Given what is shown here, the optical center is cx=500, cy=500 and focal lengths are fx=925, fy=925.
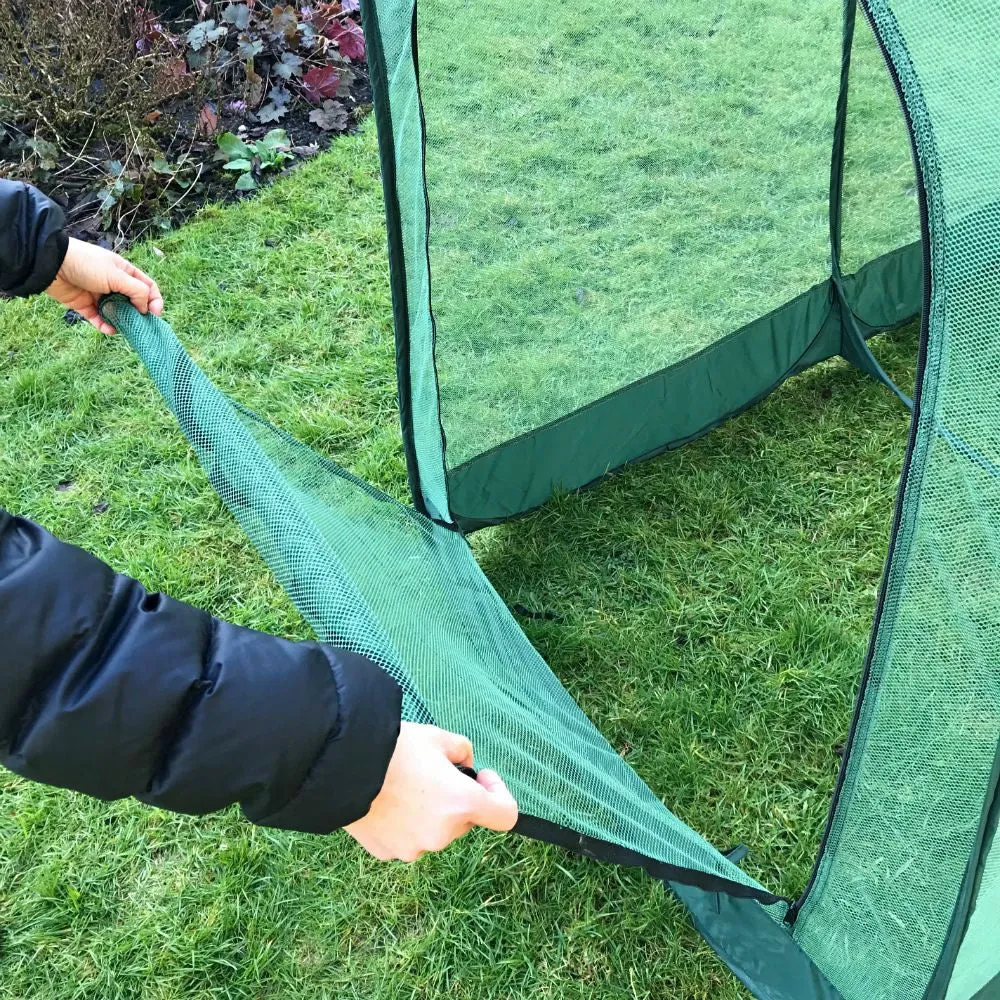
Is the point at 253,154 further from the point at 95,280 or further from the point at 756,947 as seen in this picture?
the point at 756,947

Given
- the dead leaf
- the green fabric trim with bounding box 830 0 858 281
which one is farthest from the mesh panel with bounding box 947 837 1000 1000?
the dead leaf

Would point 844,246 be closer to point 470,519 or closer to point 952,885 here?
point 470,519

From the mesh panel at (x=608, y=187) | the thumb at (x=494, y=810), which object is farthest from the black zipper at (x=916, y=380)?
the mesh panel at (x=608, y=187)

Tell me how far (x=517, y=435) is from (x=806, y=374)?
91 cm

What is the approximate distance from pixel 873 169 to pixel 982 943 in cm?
179

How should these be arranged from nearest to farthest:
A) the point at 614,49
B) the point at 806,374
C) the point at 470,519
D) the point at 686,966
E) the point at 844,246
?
the point at 686,966
the point at 614,49
the point at 470,519
the point at 844,246
the point at 806,374

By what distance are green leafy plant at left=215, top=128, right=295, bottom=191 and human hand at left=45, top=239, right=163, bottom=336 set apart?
2224 mm

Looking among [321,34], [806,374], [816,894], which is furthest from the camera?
[321,34]

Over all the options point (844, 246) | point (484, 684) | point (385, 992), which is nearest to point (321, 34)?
point (844, 246)

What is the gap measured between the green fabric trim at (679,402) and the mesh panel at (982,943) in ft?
4.18

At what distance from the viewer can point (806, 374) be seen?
8.43ft

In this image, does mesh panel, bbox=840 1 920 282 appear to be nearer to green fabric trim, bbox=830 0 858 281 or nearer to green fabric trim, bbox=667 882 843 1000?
green fabric trim, bbox=830 0 858 281

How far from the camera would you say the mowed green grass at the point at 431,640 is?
5.26ft

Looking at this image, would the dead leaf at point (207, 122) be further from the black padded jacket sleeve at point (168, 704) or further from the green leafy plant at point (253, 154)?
the black padded jacket sleeve at point (168, 704)
